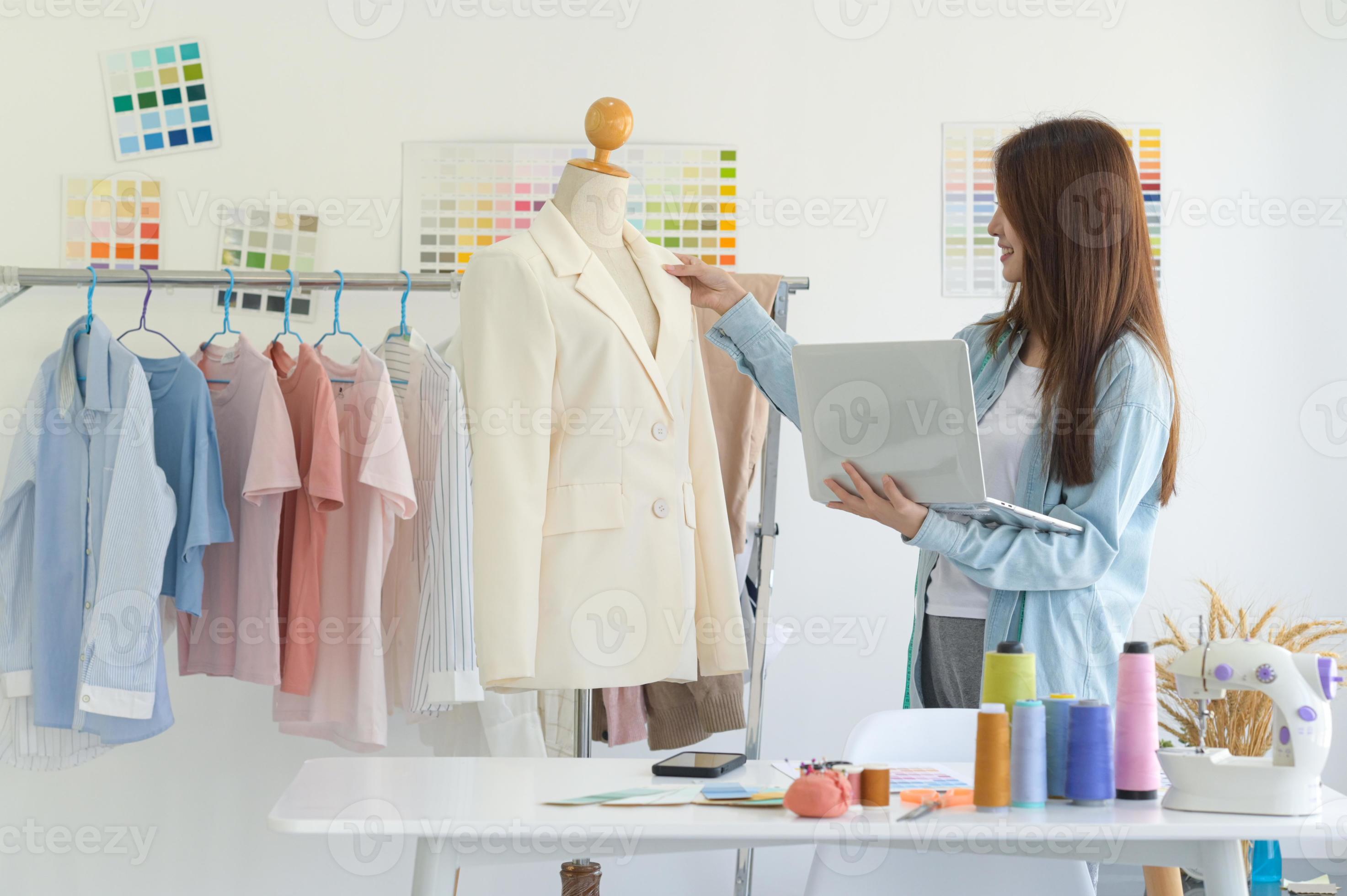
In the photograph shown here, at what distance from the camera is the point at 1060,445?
67.0 inches

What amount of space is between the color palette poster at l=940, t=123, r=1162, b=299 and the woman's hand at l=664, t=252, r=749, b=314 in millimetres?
1031

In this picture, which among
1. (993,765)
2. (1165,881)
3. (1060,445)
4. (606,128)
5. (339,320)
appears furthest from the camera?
(339,320)

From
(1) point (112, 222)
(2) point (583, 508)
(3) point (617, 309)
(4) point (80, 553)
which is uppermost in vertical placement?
(1) point (112, 222)

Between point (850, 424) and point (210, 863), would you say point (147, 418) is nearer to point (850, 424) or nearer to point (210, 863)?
point (210, 863)

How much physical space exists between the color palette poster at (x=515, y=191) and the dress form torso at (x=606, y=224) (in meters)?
0.84

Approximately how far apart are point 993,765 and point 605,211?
3.92 ft

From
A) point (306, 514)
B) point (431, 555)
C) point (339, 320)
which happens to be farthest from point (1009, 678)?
point (339, 320)

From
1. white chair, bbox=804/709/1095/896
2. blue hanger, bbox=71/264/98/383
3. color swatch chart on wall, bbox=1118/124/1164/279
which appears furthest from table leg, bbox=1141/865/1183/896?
blue hanger, bbox=71/264/98/383

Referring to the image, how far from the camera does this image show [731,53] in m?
2.96

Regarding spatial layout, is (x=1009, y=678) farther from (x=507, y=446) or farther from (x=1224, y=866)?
(x=507, y=446)

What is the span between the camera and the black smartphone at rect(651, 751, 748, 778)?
1.43 metres

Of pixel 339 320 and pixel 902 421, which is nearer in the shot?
pixel 902 421

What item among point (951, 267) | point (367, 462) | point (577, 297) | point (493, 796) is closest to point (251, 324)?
point (367, 462)

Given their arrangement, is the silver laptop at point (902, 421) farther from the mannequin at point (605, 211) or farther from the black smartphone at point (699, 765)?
the mannequin at point (605, 211)
